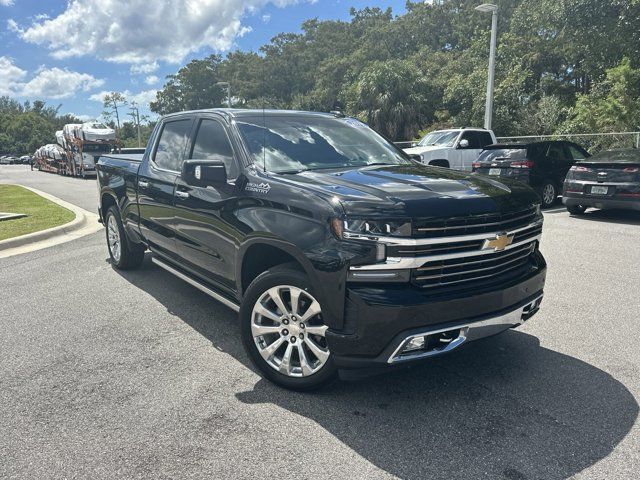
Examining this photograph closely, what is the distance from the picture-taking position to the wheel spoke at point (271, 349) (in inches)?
137

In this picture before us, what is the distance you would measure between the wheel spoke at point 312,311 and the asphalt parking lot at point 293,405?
56cm

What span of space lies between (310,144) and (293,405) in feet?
6.93

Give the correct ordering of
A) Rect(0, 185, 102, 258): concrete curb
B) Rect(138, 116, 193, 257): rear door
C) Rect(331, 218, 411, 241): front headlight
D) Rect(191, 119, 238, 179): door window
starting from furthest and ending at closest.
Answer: Rect(0, 185, 102, 258): concrete curb → Rect(138, 116, 193, 257): rear door → Rect(191, 119, 238, 179): door window → Rect(331, 218, 411, 241): front headlight

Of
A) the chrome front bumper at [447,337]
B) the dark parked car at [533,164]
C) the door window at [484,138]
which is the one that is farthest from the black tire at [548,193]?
Result: the chrome front bumper at [447,337]

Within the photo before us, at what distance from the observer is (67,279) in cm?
649

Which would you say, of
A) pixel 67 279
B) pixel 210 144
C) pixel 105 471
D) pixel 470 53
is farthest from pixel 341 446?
pixel 470 53

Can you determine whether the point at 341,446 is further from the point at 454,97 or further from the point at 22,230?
the point at 454,97

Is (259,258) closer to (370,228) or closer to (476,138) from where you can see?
(370,228)

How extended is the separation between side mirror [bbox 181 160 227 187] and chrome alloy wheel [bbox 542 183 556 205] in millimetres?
10482

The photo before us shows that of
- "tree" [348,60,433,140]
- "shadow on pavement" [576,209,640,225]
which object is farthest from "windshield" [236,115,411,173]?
"tree" [348,60,433,140]

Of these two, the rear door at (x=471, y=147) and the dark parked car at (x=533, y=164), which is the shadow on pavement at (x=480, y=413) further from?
the rear door at (x=471, y=147)

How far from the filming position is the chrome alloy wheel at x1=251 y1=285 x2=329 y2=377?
327 cm

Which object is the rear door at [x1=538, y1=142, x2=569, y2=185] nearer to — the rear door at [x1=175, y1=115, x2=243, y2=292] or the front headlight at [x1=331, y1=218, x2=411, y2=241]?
the rear door at [x1=175, y1=115, x2=243, y2=292]

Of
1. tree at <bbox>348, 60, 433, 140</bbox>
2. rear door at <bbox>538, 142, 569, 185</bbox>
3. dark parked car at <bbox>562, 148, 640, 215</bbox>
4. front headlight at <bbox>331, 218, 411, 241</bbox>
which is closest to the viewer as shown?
front headlight at <bbox>331, 218, 411, 241</bbox>
